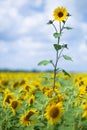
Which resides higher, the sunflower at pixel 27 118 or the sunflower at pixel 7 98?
the sunflower at pixel 7 98

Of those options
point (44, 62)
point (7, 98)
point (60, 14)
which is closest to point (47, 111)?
point (7, 98)

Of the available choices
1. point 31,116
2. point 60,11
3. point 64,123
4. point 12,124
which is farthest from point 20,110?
point 60,11

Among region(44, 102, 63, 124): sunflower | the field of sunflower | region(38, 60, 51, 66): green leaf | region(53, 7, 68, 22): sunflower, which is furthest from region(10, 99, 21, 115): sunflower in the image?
region(53, 7, 68, 22): sunflower

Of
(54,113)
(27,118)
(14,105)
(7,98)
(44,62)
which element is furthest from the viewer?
(44,62)

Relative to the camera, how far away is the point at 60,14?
526 cm

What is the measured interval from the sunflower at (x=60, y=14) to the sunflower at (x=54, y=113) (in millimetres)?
1541

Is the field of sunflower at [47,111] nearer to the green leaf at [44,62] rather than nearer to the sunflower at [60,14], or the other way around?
the green leaf at [44,62]

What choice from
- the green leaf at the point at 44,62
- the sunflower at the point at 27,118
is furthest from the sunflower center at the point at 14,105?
the green leaf at the point at 44,62

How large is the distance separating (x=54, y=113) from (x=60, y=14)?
1653mm

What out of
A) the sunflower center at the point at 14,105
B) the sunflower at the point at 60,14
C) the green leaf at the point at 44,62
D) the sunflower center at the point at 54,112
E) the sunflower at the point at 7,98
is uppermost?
the sunflower at the point at 60,14

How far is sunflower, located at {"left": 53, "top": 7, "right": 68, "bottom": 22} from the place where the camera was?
17.1ft

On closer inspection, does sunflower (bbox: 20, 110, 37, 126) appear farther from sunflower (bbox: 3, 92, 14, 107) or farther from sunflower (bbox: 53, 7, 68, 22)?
sunflower (bbox: 53, 7, 68, 22)

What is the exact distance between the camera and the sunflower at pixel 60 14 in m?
5.21

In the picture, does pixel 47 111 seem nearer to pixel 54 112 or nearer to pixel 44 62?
pixel 54 112
